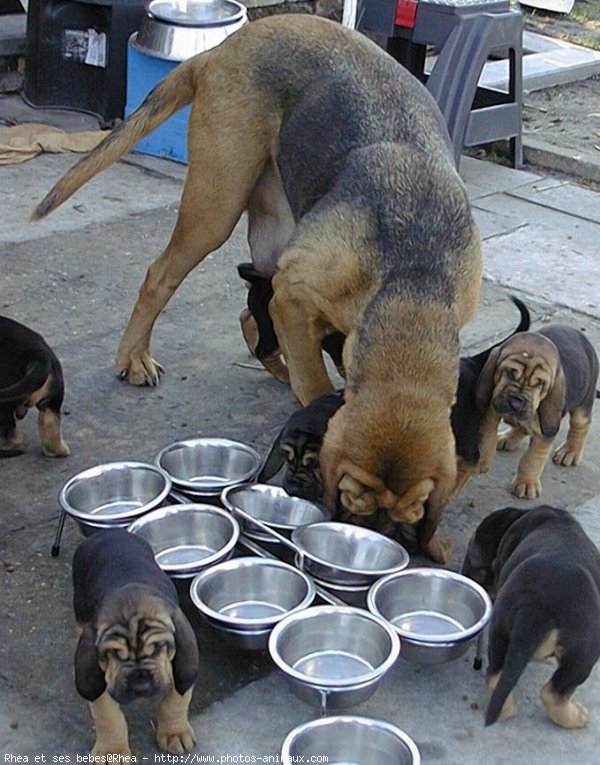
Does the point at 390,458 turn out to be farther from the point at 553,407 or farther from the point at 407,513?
the point at 553,407

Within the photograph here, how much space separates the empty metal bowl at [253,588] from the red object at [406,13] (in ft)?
19.1

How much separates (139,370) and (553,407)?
1929mm

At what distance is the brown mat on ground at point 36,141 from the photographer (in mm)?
8750

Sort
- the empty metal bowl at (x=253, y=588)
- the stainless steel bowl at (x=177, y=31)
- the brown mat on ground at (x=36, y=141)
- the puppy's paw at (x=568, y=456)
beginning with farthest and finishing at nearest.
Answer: the brown mat on ground at (x=36, y=141) → the stainless steel bowl at (x=177, y=31) → the puppy's paw at (x=568, y=456) → the empty metal bowl at (x=253, y=588)

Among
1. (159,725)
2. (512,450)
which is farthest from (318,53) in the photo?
(159,725)

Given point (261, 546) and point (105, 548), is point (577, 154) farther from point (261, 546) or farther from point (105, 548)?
point (105, 548)

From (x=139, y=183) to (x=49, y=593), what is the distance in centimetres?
468

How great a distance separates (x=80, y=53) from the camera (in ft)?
31.2

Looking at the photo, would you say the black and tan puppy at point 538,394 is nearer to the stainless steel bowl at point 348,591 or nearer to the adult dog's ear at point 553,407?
the adult dog's ear at point 553,407

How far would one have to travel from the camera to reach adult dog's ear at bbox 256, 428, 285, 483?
15.6 ft

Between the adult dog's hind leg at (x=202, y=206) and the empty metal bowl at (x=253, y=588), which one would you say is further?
the adult dog's hind leg at (x=202, y=206)

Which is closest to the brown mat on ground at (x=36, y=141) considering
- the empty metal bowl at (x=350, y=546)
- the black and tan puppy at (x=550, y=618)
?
the empty metal bowl at (x=350, y=546)

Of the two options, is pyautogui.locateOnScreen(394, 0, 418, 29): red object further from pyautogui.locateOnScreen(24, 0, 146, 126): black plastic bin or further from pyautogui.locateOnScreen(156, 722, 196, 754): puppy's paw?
pyautogui.locateOnScreen(156, 722, 196, 754): puppy's paw

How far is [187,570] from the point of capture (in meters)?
4.18
